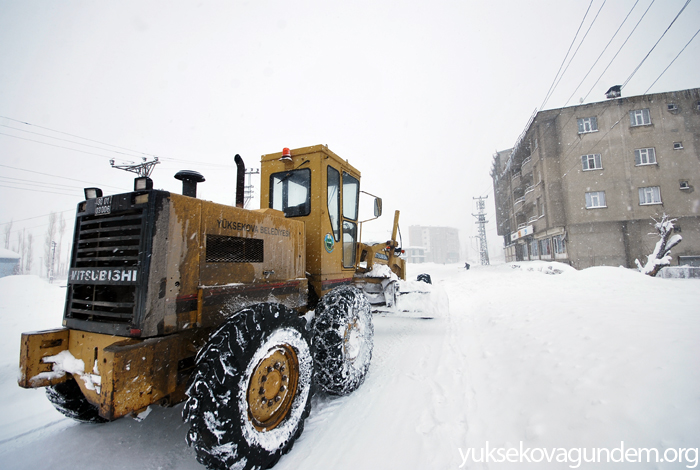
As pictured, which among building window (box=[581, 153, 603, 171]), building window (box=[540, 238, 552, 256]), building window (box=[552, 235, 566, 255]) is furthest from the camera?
building window (box=[540, 238, 552, 256])

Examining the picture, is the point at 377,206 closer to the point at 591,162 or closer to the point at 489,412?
the point at 489,412

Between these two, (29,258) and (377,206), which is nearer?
(377,206)

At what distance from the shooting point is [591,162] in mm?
23516

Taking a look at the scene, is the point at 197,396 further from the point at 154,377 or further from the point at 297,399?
the point at 297,399

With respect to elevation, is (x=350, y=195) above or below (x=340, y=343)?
above

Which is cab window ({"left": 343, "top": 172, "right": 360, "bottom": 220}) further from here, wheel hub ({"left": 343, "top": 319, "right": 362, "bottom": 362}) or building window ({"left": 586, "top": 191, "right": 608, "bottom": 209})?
building window ({"left": 586, "top": 191, "right": 608, "bottom": 209})

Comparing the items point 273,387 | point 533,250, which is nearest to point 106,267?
point 273,387

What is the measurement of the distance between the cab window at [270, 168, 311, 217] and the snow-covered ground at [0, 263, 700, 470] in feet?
8.06

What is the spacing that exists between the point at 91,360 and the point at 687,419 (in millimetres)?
4039

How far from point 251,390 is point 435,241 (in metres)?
118

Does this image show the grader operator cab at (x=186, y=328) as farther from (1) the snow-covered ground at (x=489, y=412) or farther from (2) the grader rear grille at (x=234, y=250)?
(1) the snow-covered ground at (x=489, y=412)

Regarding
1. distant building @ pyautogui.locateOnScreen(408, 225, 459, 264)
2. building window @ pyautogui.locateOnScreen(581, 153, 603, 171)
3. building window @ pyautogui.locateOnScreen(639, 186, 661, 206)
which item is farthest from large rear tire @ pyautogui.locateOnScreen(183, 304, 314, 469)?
distant building @ pyautogui.locateOnScreen(408, 225, 459, 264)

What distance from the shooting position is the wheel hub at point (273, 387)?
233cm

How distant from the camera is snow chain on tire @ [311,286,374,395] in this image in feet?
11.0
